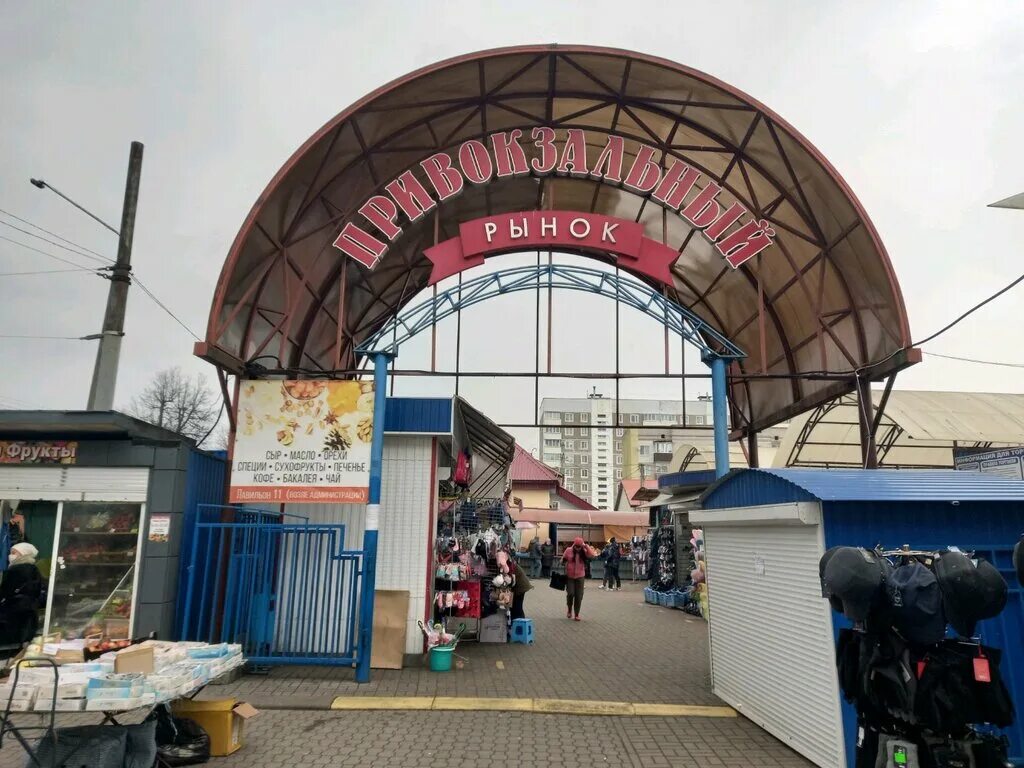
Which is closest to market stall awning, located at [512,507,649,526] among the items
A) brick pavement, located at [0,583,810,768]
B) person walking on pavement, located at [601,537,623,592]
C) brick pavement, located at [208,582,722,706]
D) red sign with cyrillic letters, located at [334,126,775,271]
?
person walking on pavement, located at [601,537,623,592]

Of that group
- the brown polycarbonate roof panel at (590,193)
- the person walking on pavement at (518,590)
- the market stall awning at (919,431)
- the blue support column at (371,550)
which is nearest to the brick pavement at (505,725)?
the blue support column at (371,550)

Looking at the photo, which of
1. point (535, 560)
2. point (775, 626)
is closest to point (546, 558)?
point (535, 560)

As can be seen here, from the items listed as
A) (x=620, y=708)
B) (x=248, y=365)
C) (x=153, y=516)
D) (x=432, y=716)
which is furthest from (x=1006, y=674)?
(x=248, y=365)

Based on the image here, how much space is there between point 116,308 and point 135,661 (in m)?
14.0

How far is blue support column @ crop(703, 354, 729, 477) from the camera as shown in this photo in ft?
36.6

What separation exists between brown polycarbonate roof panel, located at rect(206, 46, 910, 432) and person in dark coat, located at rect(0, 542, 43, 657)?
444cm

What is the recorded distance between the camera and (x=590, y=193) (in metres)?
15.8

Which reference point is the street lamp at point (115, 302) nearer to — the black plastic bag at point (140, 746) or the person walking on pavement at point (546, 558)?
the black plastic bag at point (140, 746)

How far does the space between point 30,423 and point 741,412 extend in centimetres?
1523

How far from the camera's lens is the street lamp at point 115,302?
16328mm

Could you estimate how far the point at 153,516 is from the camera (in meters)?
9.30

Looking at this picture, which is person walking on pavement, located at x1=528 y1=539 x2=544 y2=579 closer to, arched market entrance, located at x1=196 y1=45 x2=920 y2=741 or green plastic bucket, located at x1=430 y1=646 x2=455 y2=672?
arched market entrance, located at x1=196 y1=45 x2=920 y2=741

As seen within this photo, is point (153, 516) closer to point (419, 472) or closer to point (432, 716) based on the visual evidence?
point (419, 472)

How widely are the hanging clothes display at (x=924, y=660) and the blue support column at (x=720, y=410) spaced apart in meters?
6.34
